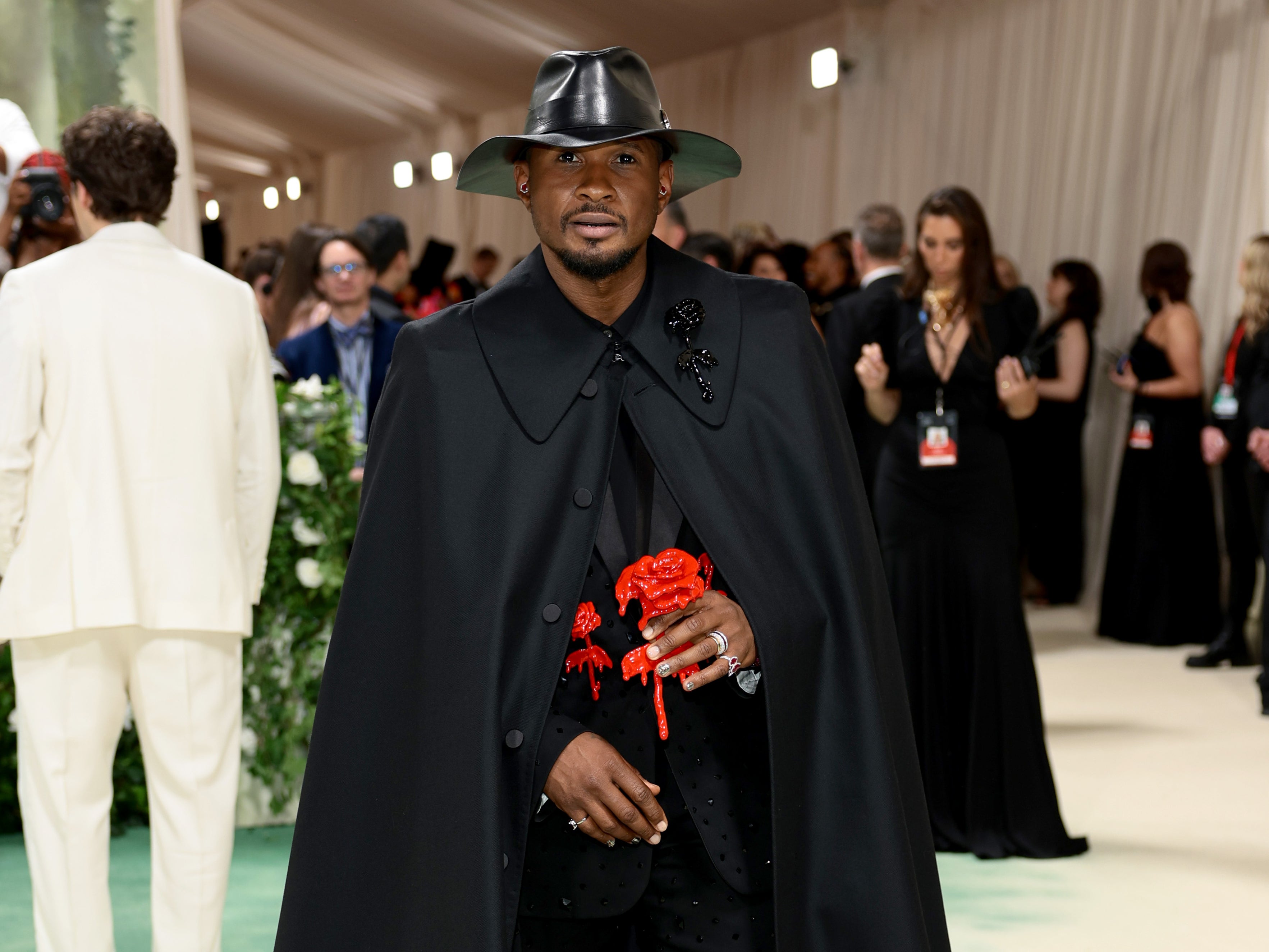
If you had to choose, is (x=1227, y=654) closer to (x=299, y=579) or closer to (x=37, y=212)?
(x=299, y=579)

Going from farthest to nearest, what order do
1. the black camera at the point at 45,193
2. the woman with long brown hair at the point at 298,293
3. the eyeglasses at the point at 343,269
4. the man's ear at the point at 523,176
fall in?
the woman with long brown hair at the point at 298,293
the eyeglasses at the point at 343,269
the black camera at the point at 45,193
the man's ear at the point at 523,176

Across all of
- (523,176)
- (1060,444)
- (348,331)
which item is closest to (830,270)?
(1060,444)

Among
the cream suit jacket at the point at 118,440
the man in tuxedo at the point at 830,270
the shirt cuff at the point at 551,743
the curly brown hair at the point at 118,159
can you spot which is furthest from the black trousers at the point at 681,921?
the man in tuxedo at the point at 830,270

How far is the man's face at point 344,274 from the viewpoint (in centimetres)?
530

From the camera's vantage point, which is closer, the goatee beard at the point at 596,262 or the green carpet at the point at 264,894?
the goatee beard at the point at 596,262

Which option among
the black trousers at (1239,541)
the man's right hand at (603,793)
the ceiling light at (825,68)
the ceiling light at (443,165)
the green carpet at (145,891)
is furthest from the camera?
the ceiling light at (443,165)

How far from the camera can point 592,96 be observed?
2041mm

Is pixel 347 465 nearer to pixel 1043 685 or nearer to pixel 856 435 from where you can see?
pixel 856 435

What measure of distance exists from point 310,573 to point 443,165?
1315cm

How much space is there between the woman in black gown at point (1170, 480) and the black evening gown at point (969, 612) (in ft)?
12.4

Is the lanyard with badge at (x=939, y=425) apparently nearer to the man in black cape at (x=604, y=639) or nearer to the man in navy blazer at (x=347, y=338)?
the man in navy blazer at (x=347, y=338)

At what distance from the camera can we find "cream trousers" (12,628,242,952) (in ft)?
10.5

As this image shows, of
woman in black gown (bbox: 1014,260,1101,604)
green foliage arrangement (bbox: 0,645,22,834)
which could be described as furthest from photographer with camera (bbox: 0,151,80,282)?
woman in black gown (bbox: 1014,260,1101,604)

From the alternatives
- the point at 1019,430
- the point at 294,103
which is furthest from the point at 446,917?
the point at 294,103
